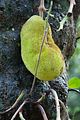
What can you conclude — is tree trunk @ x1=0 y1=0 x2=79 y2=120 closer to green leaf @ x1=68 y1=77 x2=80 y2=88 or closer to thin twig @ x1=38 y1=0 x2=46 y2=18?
thin twig @ x1=38 y1=0 x2=46 y2=18

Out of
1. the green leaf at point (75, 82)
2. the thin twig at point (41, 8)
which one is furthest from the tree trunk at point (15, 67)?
the green leaf at point (75, 82)

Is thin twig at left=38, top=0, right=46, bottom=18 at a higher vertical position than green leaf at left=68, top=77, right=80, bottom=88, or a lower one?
higher

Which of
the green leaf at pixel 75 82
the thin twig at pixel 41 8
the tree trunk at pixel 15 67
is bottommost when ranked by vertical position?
the green leaf at pixel 75 82

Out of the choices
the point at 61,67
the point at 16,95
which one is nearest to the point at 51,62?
the point at 61,67

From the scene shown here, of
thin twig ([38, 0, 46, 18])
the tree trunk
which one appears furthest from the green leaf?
thin twig ([38, 0, 46, 18])

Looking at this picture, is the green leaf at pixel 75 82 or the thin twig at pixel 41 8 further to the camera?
the green leaf at pixel 75 82

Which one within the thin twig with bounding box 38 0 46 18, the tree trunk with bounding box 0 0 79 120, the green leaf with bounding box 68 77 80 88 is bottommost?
the green leaf with bounding box 68 77 80 88

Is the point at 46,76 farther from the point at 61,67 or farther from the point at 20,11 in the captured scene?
the point at 20,11

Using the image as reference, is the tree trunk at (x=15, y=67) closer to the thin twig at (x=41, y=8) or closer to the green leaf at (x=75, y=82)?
the thin twig at (x=41, y=8)

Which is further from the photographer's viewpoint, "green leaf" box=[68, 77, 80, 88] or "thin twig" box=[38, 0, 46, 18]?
"green leaf" box=[68, 77, 80, 88]

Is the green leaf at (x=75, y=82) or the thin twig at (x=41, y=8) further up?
the thin twig at (x=41, y=8)

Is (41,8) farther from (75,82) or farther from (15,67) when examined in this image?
(75,82)
